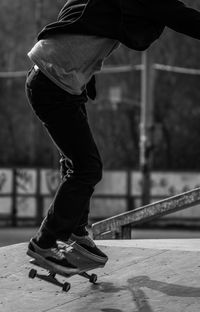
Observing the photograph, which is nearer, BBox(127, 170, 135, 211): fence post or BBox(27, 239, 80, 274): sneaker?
BBox(27, 239, 80, 274): sneaker

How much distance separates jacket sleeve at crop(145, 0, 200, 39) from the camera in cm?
465

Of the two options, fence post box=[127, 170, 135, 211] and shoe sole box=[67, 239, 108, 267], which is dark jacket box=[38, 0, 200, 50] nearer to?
shoe sole box=[67, 239, 108, 267]

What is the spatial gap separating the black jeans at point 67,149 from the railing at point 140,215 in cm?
182

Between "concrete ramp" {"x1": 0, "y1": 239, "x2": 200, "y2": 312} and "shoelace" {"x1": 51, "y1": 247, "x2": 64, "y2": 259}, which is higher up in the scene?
"shoelace" {"x1": 51, "y1": 247, "x2": 64, "y2": 259}

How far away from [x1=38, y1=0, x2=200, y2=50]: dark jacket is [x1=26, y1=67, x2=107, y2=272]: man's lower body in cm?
40

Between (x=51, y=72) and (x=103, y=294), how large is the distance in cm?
134

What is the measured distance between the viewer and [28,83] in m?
4.94

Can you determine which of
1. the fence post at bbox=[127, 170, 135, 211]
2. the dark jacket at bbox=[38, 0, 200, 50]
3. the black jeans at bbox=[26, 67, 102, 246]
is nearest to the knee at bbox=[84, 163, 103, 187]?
the black jeans at bbox=[26, 67, 102, 246]

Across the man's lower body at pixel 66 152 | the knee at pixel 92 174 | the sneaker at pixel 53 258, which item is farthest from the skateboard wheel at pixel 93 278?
the knee at pixel 92 174

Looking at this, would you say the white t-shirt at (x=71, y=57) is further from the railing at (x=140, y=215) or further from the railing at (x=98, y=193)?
the railing at (x=98, y=193)

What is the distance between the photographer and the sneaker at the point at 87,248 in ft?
16.8

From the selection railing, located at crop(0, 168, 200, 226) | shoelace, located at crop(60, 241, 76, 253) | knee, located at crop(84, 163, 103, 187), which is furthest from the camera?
railing, located at crop(0, 168, 200, 226)

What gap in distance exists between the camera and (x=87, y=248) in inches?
203

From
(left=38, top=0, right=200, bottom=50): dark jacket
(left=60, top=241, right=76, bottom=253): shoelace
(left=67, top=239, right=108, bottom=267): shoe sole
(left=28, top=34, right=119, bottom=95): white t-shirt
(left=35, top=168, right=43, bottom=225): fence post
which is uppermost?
(left=38, top=0, right=200, bottom=50): dark jacket
